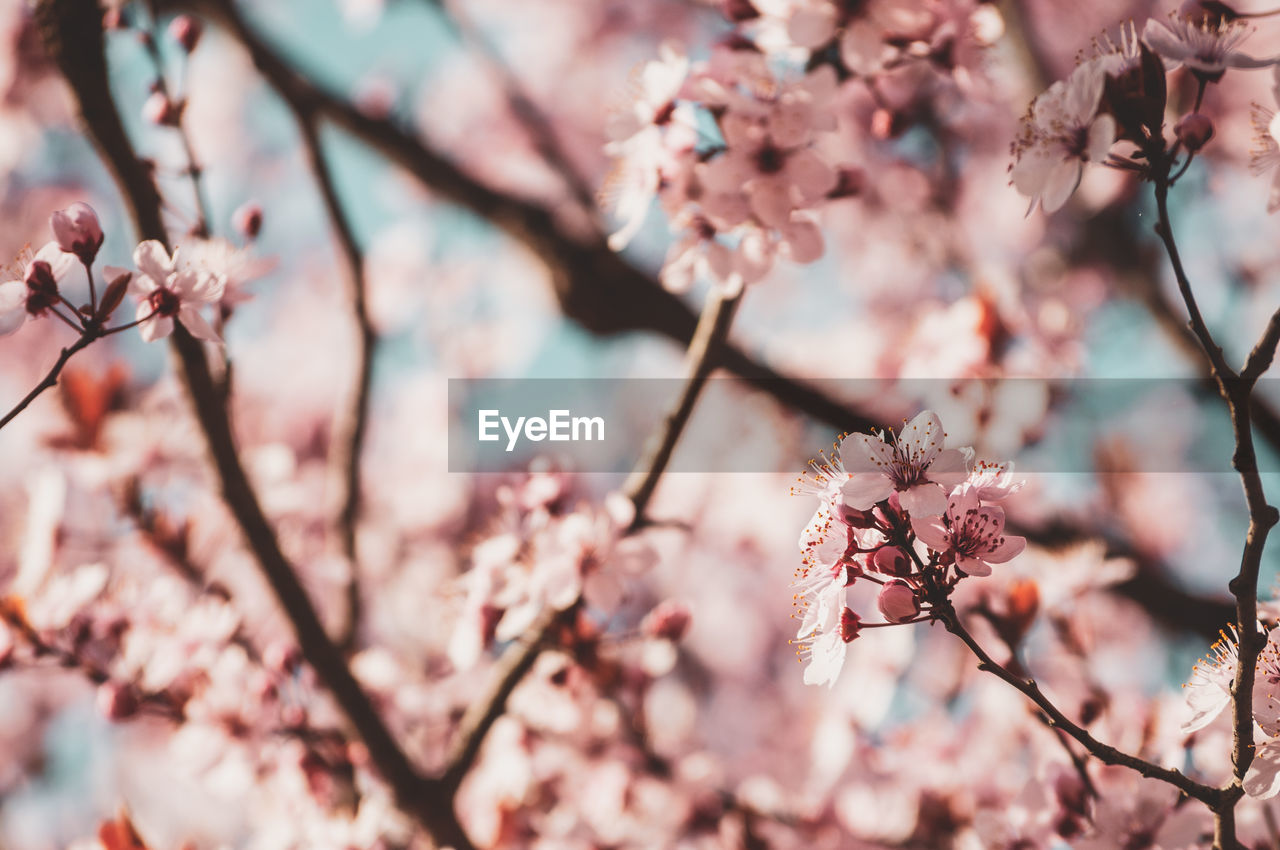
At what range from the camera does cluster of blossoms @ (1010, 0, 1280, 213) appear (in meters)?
0.82

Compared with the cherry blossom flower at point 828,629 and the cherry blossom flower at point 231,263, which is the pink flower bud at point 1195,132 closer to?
the cherry blossom flower at point 828,629

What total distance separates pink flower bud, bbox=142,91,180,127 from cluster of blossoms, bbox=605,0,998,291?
72 cm

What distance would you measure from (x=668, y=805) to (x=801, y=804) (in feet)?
1.51

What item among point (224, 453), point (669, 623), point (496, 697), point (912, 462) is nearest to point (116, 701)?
point (224, 453)

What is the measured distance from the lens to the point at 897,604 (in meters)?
0.80

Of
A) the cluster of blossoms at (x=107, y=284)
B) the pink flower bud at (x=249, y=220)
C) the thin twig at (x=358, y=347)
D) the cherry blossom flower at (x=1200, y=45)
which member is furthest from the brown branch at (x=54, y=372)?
the thin twig at (x=358, y=347)

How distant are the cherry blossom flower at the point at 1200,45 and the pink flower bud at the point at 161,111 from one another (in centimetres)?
138

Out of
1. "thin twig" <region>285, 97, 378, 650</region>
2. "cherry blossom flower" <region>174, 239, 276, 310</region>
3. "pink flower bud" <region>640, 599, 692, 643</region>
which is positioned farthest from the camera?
"thin twig" <region>285, 97, 378, 650</region>

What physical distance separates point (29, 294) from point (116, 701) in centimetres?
80

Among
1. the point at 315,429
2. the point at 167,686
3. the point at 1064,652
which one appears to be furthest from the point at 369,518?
the point at 1064,652

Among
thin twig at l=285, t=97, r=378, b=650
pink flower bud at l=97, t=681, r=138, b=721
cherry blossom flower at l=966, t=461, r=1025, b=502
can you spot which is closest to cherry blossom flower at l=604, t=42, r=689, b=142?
cherry blossom flower at l=966, t=461, r=1025, b=502

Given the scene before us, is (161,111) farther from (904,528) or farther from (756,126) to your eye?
(904,528)

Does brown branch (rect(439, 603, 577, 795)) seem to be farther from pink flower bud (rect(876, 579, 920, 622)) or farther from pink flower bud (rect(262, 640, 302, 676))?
pink flower bud (rect(876, 579, 920, 622))

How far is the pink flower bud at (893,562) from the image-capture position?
81 cm
